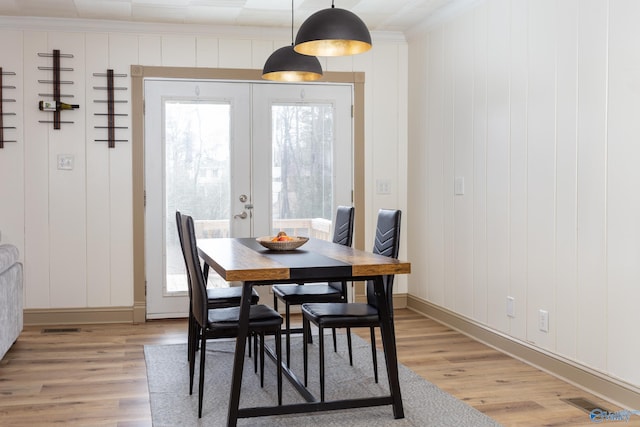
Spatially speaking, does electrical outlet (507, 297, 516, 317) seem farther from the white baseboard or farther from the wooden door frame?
the wooden door frame

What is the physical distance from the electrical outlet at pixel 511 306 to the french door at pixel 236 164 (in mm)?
2007

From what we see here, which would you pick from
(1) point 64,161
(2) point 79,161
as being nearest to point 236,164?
(2) point 79,161

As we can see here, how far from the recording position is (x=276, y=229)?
19.6 feet

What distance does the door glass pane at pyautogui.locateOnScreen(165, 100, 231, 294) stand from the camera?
227 inches

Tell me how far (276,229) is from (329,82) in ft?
4.52

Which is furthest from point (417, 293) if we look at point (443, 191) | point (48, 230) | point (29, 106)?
point (29, 106)

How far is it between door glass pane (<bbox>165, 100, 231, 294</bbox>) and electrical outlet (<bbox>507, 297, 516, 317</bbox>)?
8.16 ft

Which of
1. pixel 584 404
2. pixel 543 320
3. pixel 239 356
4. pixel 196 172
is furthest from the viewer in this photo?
pixel 196 172

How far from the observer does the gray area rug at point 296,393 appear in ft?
10.7

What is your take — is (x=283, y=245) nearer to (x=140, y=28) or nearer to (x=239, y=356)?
Answer: (x=239, y=356)

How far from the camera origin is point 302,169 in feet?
19.8

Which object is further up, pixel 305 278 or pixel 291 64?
pixel 291 64

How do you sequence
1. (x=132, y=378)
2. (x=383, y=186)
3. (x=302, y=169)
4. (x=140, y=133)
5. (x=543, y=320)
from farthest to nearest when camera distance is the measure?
(x=383, y=186), (x=302, y=169), (x=140, y=133), (x=543, y=320), (x=132, y=378)

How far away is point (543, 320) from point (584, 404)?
710mm
